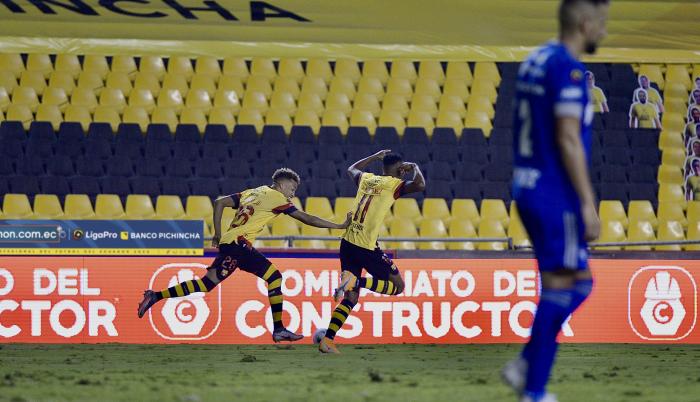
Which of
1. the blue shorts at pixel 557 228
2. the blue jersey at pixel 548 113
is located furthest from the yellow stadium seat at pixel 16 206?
the blue shorts at pixel 557 228

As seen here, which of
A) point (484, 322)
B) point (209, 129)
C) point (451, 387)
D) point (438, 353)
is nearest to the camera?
point (451, 387)

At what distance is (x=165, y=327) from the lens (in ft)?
40.4

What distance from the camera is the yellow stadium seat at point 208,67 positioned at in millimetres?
17859

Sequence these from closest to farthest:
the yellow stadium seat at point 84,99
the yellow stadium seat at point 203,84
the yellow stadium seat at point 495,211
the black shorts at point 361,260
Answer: the black shorts at point 361,260 < the yellow stadium seat at point 495,211 < the yellow stadium seat at point 84,99 < the yellow stadium seat at point 203,84

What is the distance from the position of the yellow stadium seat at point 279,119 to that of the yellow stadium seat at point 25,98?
3.57 m

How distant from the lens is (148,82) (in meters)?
17.6

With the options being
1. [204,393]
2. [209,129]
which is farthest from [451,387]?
[209,129]

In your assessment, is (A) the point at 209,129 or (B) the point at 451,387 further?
(A) the point at 209,129

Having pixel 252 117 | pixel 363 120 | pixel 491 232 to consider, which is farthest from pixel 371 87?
pixel 491 232

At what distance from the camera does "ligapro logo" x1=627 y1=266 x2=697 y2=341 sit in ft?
41.5

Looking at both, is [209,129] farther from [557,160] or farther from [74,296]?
[557,160]

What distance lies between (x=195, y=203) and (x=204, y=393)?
9.32 metres

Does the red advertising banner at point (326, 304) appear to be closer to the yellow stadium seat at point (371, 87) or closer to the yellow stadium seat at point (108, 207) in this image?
the yellow stadium seat at point (108, 207)

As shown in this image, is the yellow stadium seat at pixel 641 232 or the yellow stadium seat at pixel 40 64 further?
the yellow stadium seat at pixel 40 64
